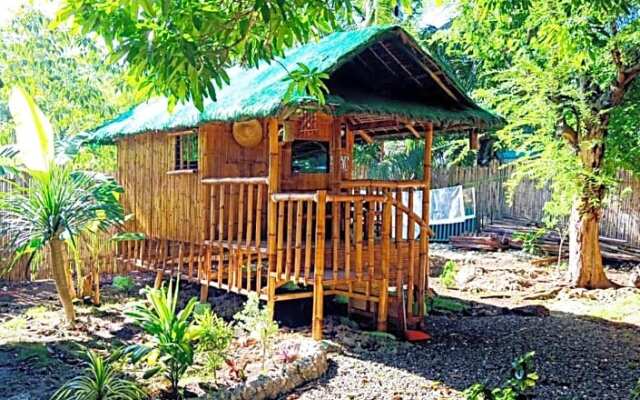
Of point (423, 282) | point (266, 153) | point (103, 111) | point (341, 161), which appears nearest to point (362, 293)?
point (423, 282)

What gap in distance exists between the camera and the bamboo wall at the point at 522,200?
41.7 feet

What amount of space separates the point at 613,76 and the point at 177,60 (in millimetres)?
8519

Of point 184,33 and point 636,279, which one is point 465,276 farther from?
point 184,33

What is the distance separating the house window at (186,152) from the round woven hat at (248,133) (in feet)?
1.94

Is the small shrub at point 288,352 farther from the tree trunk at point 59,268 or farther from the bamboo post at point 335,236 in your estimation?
the tree trunk at point 59,268

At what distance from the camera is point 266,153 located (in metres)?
8.27

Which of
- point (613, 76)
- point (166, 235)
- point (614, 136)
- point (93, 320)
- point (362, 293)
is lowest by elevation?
point (93, 320)

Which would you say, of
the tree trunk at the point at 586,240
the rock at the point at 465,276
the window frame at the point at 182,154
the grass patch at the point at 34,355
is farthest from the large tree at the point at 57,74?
the tree trunk at the point at 586,240

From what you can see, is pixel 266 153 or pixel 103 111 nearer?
pixel 266 153

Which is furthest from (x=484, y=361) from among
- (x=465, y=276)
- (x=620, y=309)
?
(x=465, y=276)

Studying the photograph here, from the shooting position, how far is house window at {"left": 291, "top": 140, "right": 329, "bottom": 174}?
8048 mm

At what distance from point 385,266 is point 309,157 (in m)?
2.51

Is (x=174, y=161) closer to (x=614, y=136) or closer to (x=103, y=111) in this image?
(x=103, y=111)

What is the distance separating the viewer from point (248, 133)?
26.2ft
